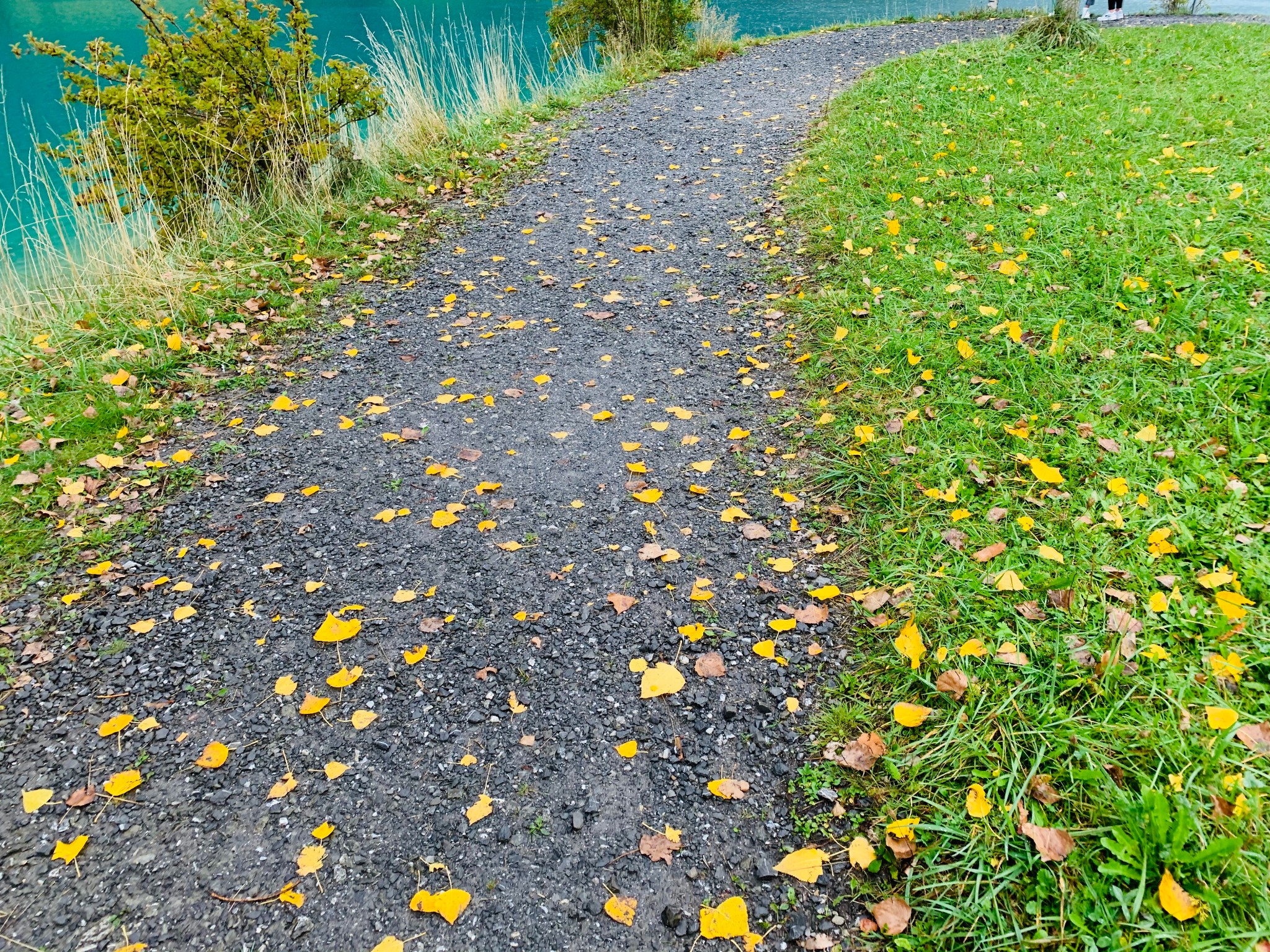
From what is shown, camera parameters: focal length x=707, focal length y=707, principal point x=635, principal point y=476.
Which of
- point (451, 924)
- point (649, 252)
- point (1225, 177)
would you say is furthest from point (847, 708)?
point (1225, 177)

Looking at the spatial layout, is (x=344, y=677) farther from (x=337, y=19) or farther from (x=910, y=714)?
(x=337, y=19)

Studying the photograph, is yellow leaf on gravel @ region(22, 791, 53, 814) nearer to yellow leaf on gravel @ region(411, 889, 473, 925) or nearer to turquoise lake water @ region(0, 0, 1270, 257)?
yellow leaf on gravel @ region(411, 889, 473, 925)

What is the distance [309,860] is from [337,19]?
24.0m

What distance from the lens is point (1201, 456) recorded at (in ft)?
7.66

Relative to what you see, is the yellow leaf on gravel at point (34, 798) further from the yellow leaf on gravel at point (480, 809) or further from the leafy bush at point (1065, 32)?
the leafy bush at point (1065, 32)

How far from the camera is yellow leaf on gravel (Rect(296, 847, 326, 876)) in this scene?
1.67 meters

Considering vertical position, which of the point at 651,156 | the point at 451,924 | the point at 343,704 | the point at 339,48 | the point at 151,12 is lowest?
the point at 451,924

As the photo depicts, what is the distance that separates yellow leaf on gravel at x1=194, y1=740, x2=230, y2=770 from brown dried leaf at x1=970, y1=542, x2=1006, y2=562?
2.24 metres

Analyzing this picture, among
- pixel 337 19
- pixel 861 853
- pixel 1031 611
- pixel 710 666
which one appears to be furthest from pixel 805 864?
pixel 337 19

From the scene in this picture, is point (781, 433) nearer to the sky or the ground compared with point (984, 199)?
nearer to the ground

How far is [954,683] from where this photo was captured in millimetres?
1837

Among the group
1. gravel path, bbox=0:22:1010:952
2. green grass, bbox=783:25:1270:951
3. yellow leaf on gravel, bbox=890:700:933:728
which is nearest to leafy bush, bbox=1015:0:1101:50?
green grass, bbox=783:25:1270:951

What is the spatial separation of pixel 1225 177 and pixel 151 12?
6873 millimetres

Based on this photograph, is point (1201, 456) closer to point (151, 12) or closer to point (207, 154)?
point (207, 154)
